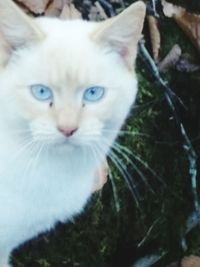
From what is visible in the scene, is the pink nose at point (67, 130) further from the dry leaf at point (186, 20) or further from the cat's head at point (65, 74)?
the dry leaf at point (186, 20)

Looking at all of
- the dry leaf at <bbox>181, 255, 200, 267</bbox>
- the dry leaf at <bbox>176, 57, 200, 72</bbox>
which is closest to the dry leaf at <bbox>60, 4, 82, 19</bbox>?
the dry leaf at <bbox>176, 57, 200, 72</bbox>

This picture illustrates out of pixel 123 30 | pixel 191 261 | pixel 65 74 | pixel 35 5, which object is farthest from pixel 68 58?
pixel 191 261

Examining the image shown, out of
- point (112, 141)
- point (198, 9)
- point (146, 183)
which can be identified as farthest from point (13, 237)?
point (198, 9)

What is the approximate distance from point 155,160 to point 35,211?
25.3 inches

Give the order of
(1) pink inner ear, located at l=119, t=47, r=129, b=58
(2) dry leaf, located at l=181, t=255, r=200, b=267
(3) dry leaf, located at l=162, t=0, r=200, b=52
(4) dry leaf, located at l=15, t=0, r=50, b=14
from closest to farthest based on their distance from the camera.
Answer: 1. (1) pink inner ear, located at l=119, t=47, r=129, b=58
2. (4) dry leaf, located at l=15, t=0, r=50, b=14
3. (3) dry leaf, located at l=162, t=0, r=200, b=52
4. (2) dry leaf, located at l=181, t=255, r=200, b=267

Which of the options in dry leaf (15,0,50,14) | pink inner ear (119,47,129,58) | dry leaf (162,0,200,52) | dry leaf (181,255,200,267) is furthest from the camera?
dry leaf (181,255,200,267)

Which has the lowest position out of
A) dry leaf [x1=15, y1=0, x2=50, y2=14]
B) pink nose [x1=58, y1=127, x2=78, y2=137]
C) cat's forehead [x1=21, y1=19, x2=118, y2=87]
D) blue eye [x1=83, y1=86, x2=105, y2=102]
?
pink nose [x1=58, y1=127, x2=78, y2=137]

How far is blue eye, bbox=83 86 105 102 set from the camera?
238 centimetres

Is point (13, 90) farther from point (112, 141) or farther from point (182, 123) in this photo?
point (182, 123)

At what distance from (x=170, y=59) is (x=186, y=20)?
138 mm

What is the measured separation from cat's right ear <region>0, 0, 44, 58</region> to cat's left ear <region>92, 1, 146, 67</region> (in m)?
0.16

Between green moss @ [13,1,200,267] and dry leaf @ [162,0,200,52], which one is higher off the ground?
dry leaf @ [162,0,200,52]

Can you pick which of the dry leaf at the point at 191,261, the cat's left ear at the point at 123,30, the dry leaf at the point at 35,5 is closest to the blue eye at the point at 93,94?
the cat's left ear at the point at 123,30

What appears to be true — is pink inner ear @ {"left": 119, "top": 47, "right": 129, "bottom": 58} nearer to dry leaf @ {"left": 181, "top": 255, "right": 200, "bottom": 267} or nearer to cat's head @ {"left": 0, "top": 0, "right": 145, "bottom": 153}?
cat's head @ {"left": 0, "top": 0, "right": 145, "bottom": 153}
